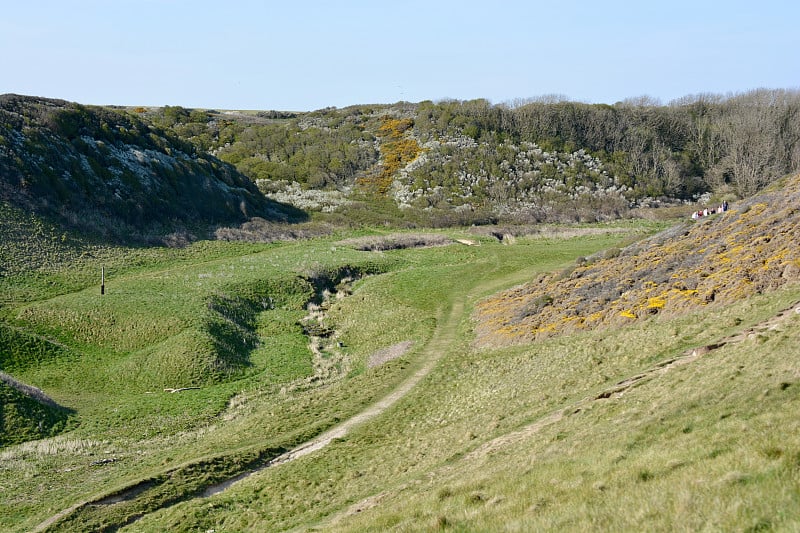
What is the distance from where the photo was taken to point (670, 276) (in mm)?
32406

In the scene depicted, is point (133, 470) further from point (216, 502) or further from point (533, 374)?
point (533, 374)

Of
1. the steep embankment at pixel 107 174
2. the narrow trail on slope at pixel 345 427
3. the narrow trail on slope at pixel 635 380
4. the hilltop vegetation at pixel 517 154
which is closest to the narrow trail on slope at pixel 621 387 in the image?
the narrow trail on slope at pixel 635 380

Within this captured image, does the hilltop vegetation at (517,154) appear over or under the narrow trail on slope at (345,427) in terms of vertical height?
over

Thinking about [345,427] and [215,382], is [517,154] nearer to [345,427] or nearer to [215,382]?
[215,382]

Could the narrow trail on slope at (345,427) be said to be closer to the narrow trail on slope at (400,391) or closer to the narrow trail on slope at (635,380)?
the narrow trail on slope at (400,391)

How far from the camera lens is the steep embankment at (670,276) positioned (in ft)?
89.5

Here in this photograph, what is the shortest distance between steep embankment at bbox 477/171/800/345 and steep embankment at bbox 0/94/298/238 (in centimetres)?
4046

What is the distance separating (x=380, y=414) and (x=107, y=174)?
5482cm

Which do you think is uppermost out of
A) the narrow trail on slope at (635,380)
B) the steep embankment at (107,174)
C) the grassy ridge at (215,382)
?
the steep embankment at (107,174)

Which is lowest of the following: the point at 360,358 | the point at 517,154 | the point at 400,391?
the point at 360,358

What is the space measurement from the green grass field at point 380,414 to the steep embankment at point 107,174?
1190cm

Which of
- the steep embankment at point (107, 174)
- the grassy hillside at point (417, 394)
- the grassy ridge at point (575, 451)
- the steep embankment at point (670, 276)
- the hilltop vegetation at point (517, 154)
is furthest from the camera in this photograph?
the hilltop vegetation at point (517, 154)

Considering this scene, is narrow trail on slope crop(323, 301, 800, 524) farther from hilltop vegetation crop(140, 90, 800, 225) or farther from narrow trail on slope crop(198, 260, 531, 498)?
hilltop vegetation crop(140, 90, 800, 225)

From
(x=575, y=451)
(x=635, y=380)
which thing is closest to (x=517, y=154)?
(x=635, y=380)
